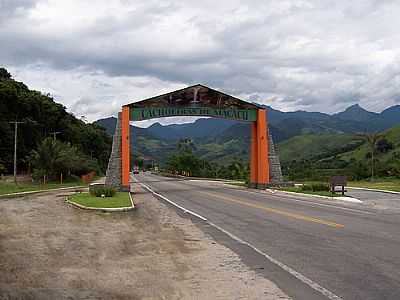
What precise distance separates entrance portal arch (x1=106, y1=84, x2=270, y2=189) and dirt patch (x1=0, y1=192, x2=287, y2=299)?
23361mm

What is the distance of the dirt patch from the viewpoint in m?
8.27

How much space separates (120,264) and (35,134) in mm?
80114

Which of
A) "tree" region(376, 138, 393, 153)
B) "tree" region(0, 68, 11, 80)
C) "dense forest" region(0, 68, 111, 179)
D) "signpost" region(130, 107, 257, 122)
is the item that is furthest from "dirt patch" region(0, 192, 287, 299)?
"tree" region(0, 68, 11, 80)

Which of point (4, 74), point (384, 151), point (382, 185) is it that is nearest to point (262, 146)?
point (382, 185)

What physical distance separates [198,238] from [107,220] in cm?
562

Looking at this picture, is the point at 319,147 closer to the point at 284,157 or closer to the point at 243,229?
the point at 284,157

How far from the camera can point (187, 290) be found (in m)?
8.38

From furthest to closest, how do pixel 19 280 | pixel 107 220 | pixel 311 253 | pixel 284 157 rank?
pixel 284 157 < pixel 107 220 < pixel 311 253 < pixel 19 280

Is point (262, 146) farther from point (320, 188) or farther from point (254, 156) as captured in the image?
point (320, 188)

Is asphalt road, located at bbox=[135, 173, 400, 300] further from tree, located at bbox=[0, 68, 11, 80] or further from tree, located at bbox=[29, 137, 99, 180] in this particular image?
tree, located at bbox=[0, 68, 11, 80]

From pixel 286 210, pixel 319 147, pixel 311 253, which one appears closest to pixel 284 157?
pixel 319 147

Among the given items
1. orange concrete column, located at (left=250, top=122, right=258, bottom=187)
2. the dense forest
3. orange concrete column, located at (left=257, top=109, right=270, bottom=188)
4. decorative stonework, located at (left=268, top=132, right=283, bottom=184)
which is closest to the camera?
orange concrete column, located at (left=257, top=109, right=270, bottom=188)

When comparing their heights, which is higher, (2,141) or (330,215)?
(2,141)

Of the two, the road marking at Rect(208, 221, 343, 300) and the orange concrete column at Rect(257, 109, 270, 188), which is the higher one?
the orange concrete column at Rect(257, 109, 270, 188)
